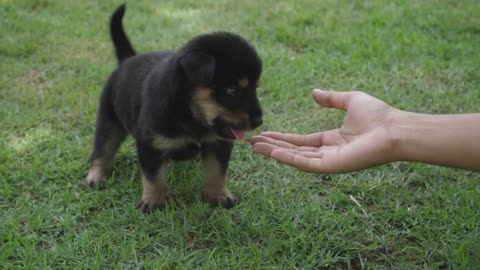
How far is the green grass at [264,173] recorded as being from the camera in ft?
8.98

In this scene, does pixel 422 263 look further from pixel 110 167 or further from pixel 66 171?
pixel 66 171

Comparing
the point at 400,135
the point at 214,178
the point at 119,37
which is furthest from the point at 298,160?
the point at 119,37

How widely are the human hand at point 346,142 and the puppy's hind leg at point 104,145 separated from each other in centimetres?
102

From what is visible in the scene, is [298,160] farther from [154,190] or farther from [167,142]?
[154,190]

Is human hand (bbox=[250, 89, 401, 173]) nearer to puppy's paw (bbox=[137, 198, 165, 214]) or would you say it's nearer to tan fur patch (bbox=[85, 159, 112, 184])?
puppy's paw (bbox=[137, 198, 165, 214])

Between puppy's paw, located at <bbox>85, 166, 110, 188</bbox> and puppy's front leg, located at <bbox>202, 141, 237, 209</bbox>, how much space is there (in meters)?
0.70

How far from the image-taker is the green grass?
2.74m

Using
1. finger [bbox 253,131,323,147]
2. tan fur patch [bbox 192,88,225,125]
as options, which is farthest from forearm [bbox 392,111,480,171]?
tan fur patch [bbox 192,88,225,125]

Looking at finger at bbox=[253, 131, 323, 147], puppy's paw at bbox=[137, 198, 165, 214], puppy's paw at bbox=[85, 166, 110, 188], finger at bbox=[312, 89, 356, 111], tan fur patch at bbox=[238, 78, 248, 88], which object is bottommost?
puppy's paw at bbox=[85, 166, 110, 188]

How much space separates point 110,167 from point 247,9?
3.52 meters

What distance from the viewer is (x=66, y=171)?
3.49 meters

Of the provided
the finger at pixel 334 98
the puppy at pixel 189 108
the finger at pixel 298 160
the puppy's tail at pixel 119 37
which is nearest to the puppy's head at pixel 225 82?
the puppy at pixel 189 108

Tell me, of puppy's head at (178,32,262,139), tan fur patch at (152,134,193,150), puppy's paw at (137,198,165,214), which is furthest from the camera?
puppy's paw at (137,198,165,214)

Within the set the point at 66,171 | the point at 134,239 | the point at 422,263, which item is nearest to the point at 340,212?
the point at 422,263
